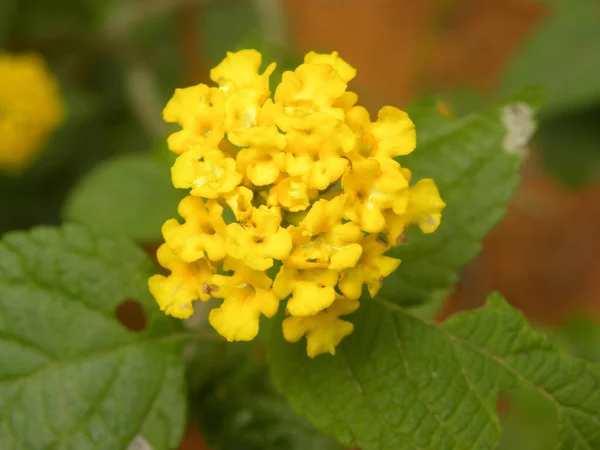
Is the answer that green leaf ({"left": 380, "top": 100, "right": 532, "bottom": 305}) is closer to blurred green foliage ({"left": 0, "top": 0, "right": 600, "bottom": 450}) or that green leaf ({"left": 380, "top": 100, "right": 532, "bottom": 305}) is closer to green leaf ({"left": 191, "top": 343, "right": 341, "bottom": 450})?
green leaf ({"left": 191, "top": 343, "right": 341, "bottom": 450})

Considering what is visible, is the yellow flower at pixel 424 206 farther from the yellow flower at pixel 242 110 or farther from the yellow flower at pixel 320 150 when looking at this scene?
the yellow flower at pixel 242 110

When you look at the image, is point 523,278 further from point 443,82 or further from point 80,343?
point 80,343

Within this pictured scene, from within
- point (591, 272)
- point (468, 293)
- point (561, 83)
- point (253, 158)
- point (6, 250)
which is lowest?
point (6, 250)

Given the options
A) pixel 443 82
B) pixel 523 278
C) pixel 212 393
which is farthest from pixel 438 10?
pixel 212 393

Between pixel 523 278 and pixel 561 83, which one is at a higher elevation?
pixel 561 83

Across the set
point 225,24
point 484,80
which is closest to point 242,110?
point 225,24

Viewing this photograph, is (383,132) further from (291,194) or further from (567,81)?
(567,81)

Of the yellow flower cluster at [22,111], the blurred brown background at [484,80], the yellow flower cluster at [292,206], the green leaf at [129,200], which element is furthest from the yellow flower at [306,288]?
the blurred brown background at [484,80]
